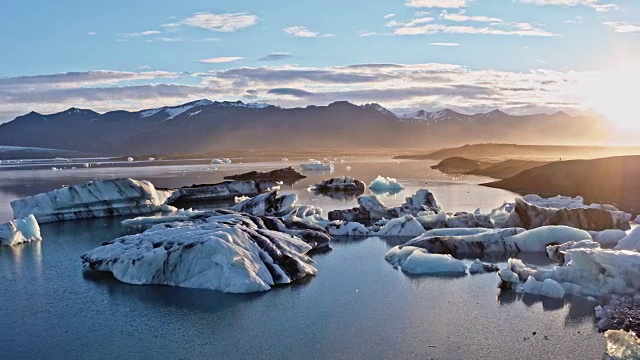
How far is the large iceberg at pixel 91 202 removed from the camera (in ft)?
72.7

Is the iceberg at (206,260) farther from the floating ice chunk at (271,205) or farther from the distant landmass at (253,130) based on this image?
the distant landmass at (253,130)

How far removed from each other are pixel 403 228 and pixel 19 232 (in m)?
10.8

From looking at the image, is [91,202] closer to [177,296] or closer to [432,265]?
[177,296]

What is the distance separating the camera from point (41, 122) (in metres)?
184

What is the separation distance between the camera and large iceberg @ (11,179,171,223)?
22.2 meters

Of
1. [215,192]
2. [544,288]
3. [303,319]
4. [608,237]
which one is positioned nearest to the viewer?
[303,319]

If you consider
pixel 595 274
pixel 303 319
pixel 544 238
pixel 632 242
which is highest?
pixel 632 242

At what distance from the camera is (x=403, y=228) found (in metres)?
17.7

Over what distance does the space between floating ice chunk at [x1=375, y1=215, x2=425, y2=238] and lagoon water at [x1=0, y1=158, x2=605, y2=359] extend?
382cm

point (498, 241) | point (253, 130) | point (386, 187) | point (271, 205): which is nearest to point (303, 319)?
point (498, 241)

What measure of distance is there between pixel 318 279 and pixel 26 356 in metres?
5.60

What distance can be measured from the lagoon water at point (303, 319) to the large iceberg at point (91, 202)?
900 cm

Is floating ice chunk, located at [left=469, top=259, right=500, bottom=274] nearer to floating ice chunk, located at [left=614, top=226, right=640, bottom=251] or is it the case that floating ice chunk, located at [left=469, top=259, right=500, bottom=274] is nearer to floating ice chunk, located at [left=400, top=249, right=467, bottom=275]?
floating ice chunk, located at [left=400, top=249, right=467, bottom=275]

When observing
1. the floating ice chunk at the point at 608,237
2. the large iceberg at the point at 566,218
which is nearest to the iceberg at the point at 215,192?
the large iceberg at the point at 566,218
